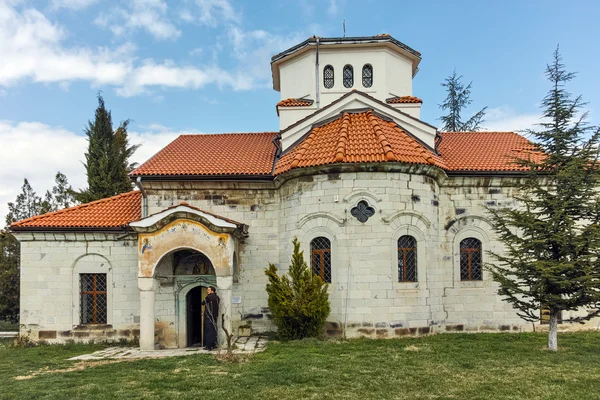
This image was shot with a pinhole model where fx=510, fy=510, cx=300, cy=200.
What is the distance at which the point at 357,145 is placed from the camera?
44.4ft

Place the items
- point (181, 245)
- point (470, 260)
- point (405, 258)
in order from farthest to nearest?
point (470, 260) → point (405, 258) → point (181, 245)

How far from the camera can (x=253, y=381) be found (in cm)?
874

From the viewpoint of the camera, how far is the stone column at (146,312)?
12.6 metres

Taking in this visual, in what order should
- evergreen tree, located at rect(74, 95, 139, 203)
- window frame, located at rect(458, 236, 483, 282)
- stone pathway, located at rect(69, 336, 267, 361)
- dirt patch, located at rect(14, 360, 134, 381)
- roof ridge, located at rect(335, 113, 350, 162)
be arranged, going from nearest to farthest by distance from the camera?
dirt patch, located at rect(14, 360, 134, 381), stone pathway, located at rect(69, 336, 267, 361), roof ridge, located at rect(335, 113, 350, 162), window frame, located at rect(458, 236, 483, 282), evergreen tree, located at rect(74, 95, 139, 203)

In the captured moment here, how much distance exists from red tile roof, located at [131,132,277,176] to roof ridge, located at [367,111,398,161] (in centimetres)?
322

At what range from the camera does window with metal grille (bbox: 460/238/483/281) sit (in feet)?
48.7

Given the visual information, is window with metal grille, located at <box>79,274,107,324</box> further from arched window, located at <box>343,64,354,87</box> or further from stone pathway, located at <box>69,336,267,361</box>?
arched window, located at <box>343,64,354,87</box>

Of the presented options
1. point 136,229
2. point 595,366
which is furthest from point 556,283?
point 136,229

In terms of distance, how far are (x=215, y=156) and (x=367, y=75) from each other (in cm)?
570

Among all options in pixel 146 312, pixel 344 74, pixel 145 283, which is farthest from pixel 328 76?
pixel 146 312

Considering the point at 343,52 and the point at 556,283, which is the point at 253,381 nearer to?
the point at 556,283

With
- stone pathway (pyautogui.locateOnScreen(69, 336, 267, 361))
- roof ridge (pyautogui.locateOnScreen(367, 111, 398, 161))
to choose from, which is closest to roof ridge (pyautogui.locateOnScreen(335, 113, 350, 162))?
roof ridge (pyautogui.locateOnScreen(367, 111, 398, 161))

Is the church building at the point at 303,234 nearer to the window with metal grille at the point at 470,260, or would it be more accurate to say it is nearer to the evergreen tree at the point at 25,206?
the window with metal grille at the point at 470,260

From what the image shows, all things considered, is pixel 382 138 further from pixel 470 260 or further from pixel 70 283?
pixel 70 283
